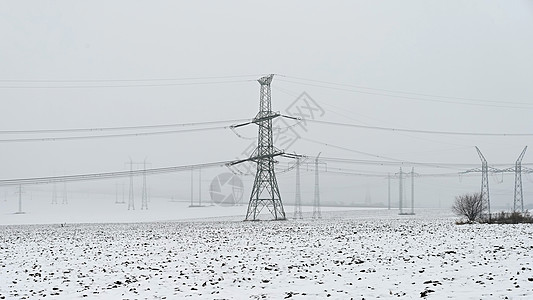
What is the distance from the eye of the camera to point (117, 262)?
2253 cm

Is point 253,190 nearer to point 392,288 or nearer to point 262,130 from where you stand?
point 262,130

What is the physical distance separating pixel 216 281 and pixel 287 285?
2.70 m

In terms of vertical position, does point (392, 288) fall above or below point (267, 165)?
below

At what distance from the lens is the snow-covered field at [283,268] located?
15086 mm

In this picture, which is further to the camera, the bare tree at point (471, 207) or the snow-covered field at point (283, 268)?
the bare tree at point (471, 207)

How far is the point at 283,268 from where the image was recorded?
1941cm

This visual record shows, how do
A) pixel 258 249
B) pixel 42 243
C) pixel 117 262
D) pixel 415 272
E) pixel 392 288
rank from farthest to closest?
pixel 42 243 < pixel 258 249 < pixel 117 262 < pixel 415 272 < pixel 392 288

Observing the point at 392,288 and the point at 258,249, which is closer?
the point at 392,288

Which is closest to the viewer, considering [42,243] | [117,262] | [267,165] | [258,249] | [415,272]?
[415,272]

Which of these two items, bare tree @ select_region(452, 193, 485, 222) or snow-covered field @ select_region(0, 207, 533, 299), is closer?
snow-covered field @ select_region(0, 207, 533, 299)

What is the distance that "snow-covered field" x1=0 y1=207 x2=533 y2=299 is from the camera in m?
15.1

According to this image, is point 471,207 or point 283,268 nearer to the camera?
point 283,268

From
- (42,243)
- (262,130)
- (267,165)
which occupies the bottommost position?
(42,243)

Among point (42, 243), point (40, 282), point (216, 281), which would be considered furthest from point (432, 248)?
point (42, 243)
